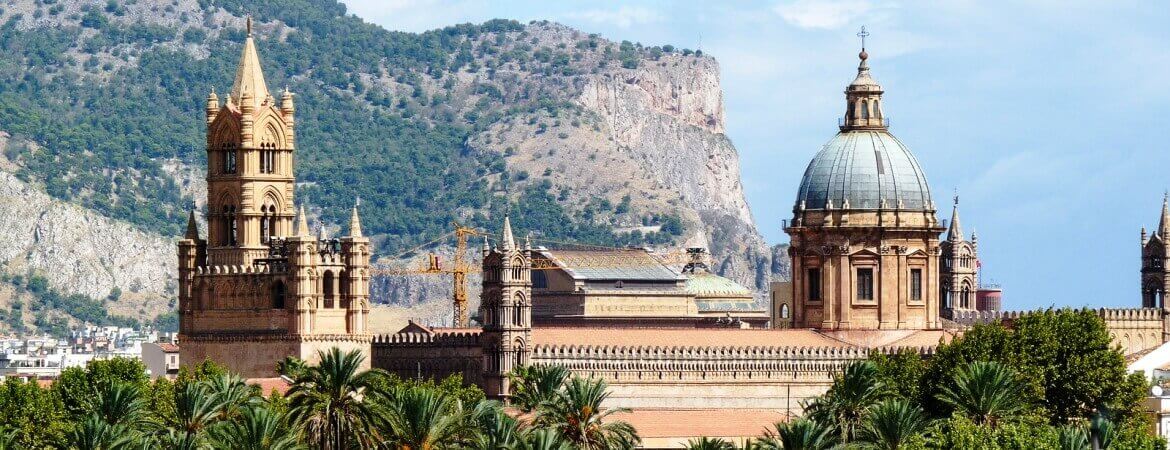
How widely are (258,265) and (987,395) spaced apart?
54637 mm

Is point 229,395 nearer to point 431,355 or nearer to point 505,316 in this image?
point 505,316

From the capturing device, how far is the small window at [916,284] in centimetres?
17838

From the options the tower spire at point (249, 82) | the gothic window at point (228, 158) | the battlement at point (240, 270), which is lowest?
the battlement at point (240, 270)

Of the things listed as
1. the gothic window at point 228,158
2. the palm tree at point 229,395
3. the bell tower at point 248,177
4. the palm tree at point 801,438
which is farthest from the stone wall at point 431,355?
the palm tree at point 801,438

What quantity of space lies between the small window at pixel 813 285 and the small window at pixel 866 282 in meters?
2.46

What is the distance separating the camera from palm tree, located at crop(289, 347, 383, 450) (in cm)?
12075

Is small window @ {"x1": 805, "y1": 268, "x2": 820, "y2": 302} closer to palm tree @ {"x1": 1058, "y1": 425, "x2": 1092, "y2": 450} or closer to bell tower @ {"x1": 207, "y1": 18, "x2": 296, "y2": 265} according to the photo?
bell tower @ {"x1": 207, "y1": 18, "x2": 296, "y2": 265}

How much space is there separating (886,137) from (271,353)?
35343mm

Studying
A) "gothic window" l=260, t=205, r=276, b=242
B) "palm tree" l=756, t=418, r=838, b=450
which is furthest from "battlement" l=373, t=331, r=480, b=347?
"palm tree" l=756, t=418, r=838, b=450

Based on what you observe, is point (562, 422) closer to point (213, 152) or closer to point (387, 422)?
point (387, 422)

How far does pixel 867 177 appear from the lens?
176m

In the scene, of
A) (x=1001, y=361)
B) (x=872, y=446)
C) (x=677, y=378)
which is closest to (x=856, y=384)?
(x=872, y=446)

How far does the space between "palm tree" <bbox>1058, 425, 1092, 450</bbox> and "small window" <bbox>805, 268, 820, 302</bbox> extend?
175 feet

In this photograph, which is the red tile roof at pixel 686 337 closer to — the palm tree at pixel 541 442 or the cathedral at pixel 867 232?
the cathedral at pixel 867 232
